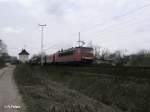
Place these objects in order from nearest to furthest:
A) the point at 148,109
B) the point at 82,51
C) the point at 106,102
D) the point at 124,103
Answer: the point at 148,109 < the point at 124,103 < the point at 106,102 < the point at 82,51

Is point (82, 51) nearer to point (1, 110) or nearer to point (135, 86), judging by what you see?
point (135, 86)

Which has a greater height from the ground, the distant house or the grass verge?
the distant house

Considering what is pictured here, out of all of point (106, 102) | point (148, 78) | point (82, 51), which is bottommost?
point (106, 102)

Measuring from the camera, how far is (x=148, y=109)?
15.2m

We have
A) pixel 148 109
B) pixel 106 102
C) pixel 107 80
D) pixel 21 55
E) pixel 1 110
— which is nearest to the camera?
pixel 1 110

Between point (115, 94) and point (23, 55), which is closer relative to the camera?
point (115, 94)

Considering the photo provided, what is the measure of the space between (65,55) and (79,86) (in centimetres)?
2386

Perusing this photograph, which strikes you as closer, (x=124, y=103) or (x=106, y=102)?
(x=124, y=103)

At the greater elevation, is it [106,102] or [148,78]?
[148,78]

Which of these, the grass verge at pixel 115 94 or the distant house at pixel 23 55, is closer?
the grass verge at pixel 115 94

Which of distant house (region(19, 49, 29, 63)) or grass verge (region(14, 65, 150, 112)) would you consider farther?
distant house (region(19, 49, 29, 63))

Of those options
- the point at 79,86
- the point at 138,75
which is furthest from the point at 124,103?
the point at 79,86

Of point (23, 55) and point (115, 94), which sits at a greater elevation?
point (23, 55)

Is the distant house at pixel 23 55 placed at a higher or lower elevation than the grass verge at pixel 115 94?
higher
